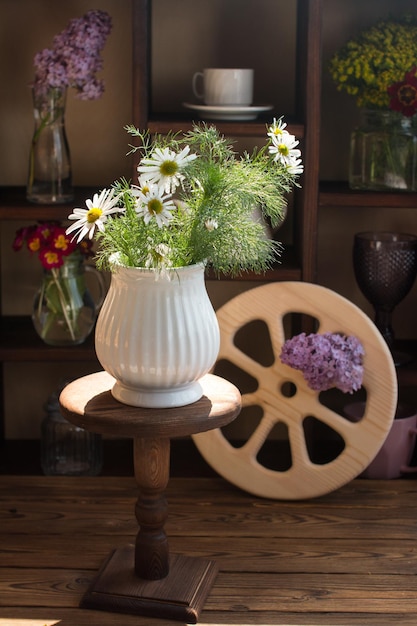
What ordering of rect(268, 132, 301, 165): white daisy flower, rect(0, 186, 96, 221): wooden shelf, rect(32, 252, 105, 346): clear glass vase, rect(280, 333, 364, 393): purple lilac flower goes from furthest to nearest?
1. rect(32, 252, 105, 346): clear glass vase
2. rect(0, 186, 96, 221): wooden shelf
3. rect(280, 333, 364, 393): purple lilac flower
4. rect(268, 132, 301, 165): white daisy flower

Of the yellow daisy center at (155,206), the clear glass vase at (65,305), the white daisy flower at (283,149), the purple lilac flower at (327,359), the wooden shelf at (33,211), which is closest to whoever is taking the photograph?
the yellow daisy center at (155,206)

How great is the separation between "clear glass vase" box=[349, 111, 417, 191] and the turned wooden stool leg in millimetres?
950

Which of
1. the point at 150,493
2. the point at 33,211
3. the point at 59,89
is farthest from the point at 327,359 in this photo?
the point at 59,89

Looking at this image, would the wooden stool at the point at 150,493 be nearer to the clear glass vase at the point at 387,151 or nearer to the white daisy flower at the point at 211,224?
the white daisy flower at the point at 211,224

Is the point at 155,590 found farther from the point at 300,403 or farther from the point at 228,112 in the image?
the point at 228,112

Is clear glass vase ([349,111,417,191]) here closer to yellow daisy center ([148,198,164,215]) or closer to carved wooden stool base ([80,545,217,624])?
yellow daisy center ([148,198,164,215])

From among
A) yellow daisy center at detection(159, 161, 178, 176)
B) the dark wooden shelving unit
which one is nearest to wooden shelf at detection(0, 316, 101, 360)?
the dark wooden shelving unit

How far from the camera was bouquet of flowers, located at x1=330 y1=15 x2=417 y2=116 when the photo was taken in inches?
94.6

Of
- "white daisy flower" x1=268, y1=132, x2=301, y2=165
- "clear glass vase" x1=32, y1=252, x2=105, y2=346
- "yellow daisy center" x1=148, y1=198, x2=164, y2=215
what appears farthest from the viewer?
"clear glass vase" x1=32, y1=252, x2=105, y2=346

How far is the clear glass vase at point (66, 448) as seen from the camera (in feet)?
8.76

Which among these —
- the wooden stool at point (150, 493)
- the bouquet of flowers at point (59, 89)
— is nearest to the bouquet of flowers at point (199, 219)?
the wooden stool at point (150, 493)

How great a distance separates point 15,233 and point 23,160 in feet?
0.66

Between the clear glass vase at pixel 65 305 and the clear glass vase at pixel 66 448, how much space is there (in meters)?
0.17

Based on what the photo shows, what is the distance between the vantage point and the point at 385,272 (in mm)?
2564
